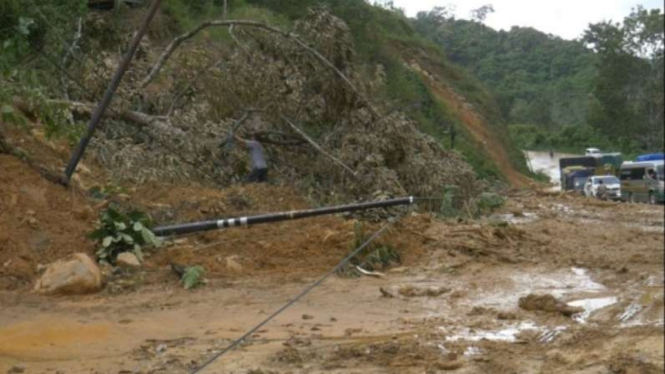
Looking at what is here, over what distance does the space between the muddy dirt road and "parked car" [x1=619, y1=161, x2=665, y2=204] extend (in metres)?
0.42

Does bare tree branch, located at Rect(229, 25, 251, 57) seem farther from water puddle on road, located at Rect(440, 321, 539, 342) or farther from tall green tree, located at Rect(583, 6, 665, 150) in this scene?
tall green tree, located at Rect(583, 6, 665, 150)

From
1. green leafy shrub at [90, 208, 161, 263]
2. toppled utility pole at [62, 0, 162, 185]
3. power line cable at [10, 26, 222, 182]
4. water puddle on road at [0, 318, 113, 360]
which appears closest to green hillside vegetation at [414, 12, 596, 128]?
water puddle on road at [0, 318, 113, 360]

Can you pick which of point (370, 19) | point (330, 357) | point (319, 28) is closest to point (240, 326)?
point (330, 357)

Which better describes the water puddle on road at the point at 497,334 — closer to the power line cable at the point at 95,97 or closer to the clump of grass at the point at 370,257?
the clump of grass at the point at 370,257

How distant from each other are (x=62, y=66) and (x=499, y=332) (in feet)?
28.1

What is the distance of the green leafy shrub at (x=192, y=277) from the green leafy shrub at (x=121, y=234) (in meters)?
0.75

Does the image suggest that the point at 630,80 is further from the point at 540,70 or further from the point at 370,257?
the point at 370,257

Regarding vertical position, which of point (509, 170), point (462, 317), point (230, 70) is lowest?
point (462, 317)

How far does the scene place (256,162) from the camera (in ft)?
38.0

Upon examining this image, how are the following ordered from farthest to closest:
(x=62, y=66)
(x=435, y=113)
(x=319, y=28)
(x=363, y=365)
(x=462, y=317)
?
1. (x=435, y=113)
2. (x=62, y=66)
3. (x=319, y=28)
4. (x=462, y=317)
5. (x=363, y=365)

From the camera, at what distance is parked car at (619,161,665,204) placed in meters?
1.41

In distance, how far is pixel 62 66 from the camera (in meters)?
12.2

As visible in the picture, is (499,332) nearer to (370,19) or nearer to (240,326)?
(240,326)

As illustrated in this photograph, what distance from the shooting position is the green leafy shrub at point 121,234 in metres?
8.66
